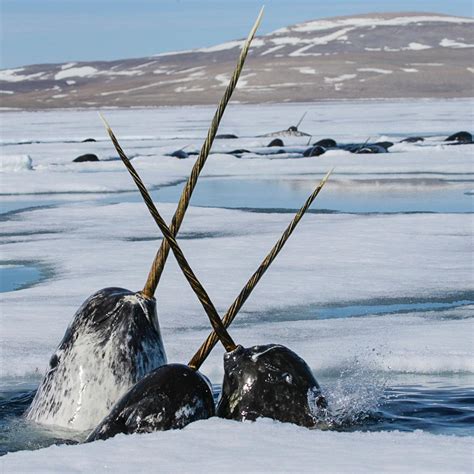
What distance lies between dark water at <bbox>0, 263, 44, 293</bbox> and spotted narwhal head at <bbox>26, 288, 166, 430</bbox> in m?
3.64

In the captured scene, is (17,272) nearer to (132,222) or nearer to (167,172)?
(132,222)

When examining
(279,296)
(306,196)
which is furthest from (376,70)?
(279,296)

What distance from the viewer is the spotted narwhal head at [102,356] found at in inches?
156

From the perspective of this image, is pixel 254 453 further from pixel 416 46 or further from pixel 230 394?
pixel 416 46

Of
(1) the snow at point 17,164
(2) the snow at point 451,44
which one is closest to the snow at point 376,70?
(2) the snow at point 451,44

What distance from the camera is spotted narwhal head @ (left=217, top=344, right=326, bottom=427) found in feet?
12.3

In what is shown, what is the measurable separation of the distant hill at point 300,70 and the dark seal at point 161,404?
7135 centimetres

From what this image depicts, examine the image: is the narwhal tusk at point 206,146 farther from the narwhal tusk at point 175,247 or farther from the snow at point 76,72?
the snow at point 76,72

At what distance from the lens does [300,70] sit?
94.4 m

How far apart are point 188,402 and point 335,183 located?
42.2ft

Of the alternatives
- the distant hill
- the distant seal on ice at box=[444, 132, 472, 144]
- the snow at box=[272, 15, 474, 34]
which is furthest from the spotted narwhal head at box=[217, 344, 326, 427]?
the snow at box=[272, 15, 474, 34]

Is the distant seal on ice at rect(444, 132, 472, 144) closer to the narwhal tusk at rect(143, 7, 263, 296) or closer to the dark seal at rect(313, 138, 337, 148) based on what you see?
the dark seal at rect(313, 138, 337, 148)

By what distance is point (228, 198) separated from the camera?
14.5 m

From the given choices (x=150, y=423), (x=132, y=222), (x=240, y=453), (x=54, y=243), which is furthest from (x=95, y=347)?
(x=132, y=222)
